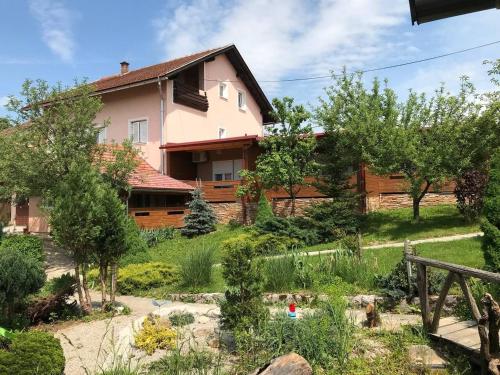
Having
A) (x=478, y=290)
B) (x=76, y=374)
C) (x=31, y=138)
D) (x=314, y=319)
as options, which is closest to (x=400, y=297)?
(x=478, y=290)

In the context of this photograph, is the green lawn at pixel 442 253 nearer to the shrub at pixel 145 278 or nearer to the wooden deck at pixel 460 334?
the wooden deck at pixel 460 334

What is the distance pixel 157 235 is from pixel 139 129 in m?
8.11

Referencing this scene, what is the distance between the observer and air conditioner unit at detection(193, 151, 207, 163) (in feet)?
79.6

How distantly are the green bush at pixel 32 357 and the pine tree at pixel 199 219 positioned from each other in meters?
14.7

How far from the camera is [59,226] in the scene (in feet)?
25.1

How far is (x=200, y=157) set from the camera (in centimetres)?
2433

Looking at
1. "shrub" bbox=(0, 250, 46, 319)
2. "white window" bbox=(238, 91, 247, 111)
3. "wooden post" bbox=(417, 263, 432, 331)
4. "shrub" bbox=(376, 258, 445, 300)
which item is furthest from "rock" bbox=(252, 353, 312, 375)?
"white window" bbox=(238, 91, 247, 111)

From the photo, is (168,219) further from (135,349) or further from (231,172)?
(135,349)

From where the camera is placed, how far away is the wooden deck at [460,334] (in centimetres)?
499

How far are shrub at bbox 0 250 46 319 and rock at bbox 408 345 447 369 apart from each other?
573 centimetres

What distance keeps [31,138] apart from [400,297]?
13.1 meters

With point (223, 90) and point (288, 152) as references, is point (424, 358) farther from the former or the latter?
point (223, 90)

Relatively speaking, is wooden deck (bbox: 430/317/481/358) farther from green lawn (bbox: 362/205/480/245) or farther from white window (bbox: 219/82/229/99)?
white window (bbox: 219/82/229/99)

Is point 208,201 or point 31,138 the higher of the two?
point 31,138
